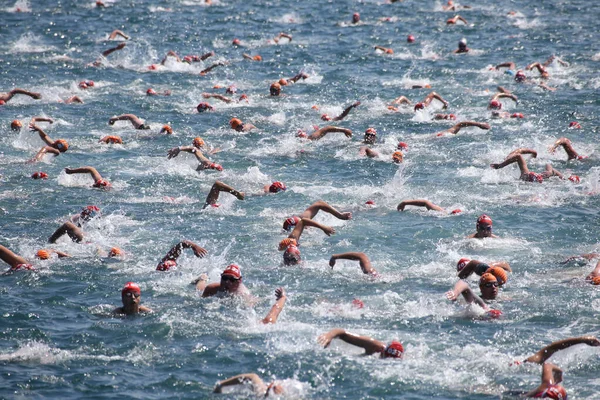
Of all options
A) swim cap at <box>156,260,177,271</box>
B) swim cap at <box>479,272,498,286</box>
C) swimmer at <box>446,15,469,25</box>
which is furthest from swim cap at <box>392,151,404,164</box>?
swimmer at <box>446,15,469,25</box>

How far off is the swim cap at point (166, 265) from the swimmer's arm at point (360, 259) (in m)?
3.13

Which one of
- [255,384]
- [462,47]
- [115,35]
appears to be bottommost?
[462,47]

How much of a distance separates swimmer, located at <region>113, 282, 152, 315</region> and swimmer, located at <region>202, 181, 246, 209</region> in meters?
5.67

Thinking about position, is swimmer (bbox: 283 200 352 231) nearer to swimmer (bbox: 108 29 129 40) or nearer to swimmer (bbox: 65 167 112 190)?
swimmer (bbox: 65 167 112 190)

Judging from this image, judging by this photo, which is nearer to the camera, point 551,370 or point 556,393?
point 556,393

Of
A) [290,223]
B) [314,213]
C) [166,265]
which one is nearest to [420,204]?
[314,213]

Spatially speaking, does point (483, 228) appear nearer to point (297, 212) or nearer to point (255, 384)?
point (297, 212)

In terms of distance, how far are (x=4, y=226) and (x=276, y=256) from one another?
6.41 metres

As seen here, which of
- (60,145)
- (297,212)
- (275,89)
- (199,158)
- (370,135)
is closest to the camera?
(297,212)

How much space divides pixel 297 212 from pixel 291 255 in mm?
3578

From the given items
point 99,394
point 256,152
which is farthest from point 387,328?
point 256,152

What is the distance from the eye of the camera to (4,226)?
18438 millimetres

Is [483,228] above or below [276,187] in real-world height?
above

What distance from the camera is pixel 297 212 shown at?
64.7ft
